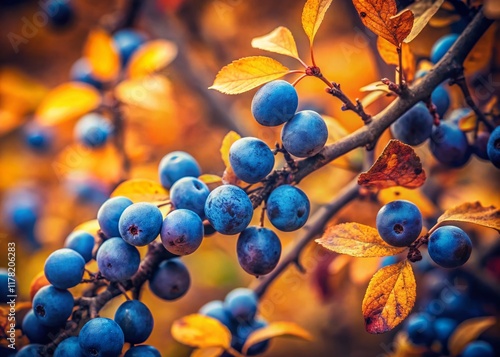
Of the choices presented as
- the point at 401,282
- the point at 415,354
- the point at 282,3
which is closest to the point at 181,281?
the point at 401,282

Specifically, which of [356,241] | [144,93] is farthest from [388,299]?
[144,93]

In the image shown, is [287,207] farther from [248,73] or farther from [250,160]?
[248,73]

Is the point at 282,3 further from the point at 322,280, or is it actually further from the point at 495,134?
the point at 495,134

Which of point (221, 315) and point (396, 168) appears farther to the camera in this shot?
point (221, 315)

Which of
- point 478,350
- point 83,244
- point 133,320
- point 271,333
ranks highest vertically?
point 83,244

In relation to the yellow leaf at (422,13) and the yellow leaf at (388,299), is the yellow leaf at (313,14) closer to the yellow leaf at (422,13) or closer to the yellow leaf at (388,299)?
the yellow leaf at (422,13)

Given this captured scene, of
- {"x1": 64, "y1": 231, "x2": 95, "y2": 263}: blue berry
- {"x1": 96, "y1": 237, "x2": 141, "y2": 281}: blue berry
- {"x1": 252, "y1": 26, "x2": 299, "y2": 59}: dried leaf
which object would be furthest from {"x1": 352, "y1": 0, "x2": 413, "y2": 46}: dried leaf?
{"x1": 64, "y1": 231, "x2": 95, "y2": 263}: blue berry
